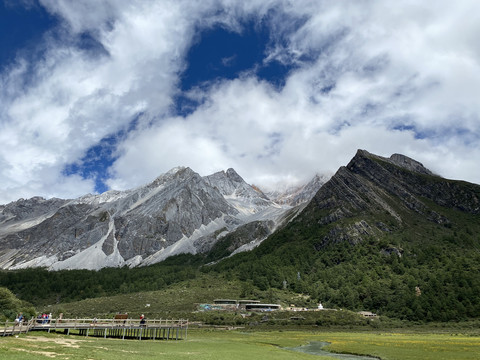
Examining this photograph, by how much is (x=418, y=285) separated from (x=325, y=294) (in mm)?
47066

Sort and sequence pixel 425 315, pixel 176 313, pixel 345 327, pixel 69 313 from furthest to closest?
1. pixel 69 313
2. pixel 176 313
3. pixel 425 315
4. pixel 345 327

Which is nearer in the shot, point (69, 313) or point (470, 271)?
point (470, 271)

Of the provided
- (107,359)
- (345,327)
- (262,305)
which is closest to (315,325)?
(345,327)

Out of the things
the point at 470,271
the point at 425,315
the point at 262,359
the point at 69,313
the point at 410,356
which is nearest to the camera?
the point at 262,359

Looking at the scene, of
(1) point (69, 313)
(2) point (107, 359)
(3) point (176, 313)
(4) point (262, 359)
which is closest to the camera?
(2) point (107, 359)

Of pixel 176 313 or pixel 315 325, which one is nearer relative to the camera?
pixel 315 325

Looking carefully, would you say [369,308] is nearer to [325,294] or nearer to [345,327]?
[325,294]

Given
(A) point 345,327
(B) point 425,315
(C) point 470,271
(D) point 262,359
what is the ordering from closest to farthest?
(D) point 262,359, (A) point 345,327, (B) point 425,315, (C) point 470,271

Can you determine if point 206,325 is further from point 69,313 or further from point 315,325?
point 69,313

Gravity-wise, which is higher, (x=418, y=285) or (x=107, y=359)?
(x=418, y=285)

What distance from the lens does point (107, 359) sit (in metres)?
36.5

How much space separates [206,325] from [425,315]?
299 feet

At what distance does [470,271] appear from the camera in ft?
598

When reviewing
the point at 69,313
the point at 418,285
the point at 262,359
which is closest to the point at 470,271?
the point at 418,285
